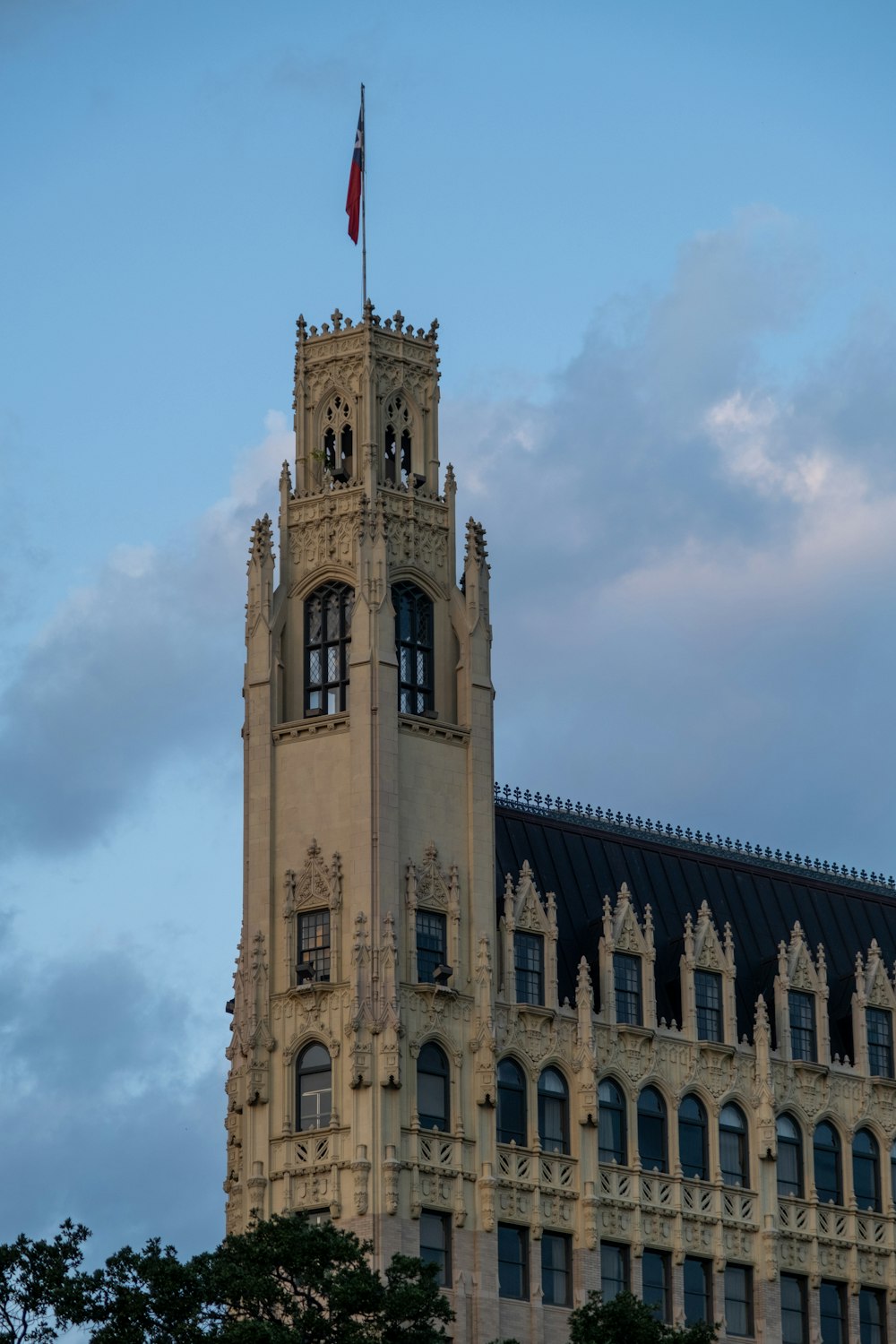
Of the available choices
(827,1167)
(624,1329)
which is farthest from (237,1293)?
(827,1167)

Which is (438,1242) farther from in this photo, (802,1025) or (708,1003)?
(802,1025)

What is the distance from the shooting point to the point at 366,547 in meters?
124

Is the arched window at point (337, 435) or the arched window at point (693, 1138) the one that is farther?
the arched window at point (337, 435)

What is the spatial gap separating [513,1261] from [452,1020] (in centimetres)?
726

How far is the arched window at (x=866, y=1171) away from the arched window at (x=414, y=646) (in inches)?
793

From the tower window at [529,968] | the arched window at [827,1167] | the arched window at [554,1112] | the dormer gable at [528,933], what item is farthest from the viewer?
the arched window at [827,1167]

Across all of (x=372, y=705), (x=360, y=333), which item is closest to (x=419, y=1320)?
(x=372, y=705)

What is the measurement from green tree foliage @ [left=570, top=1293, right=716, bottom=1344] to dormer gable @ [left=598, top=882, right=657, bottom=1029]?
18265mm

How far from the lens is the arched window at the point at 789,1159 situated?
12744 centimetres

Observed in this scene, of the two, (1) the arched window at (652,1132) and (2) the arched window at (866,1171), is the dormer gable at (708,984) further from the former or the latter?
(2) the arched window at (866,1171)

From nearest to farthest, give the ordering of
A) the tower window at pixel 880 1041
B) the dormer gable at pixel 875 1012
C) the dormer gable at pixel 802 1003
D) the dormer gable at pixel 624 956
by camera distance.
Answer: the dormer gable at pixel 624 956
the dormer gable at pixel 802 1003
the dormer gable at pixel 875 1012
the tower window at pixel 880 1041

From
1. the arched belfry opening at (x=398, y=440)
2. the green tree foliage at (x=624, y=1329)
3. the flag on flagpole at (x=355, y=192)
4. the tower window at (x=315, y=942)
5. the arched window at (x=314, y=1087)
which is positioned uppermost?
the flag on flagpole at (x=355, y=192)

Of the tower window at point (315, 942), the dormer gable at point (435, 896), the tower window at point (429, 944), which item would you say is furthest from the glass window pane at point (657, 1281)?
Answer: the tower window at point (315, 942)

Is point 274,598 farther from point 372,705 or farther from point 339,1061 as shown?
point 339,1061
